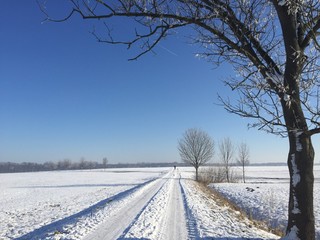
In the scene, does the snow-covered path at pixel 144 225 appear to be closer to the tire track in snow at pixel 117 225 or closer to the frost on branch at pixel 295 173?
the tire track in snow at pixel 117 225

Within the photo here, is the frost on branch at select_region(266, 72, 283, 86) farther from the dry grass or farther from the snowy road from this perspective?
the dry grass

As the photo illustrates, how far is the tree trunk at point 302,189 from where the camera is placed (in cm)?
600

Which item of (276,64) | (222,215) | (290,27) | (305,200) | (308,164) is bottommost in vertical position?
(222,215)

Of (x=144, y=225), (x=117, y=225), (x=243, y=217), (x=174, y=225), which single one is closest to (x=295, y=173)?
(x=174, y=225)

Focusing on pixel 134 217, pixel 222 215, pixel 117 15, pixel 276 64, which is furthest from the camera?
pixel 222 215

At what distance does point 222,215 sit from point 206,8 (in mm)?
9196

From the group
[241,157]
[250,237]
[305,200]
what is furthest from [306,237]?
[241,157]

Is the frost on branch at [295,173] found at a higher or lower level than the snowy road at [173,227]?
higher

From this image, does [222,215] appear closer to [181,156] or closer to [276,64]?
[276,64]

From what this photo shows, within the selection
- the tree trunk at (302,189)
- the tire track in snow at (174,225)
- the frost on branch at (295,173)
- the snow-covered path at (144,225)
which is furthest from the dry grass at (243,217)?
the frost on branch at (295,173)

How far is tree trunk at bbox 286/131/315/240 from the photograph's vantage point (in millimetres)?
6000

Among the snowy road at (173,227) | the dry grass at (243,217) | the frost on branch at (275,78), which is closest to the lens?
the frost on branch at (275,78)

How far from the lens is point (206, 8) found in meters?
5.98

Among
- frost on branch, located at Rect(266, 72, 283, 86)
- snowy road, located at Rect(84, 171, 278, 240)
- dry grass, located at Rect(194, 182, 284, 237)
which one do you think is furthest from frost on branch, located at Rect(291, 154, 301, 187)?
dry grass, located at Rect(194, 182, 284, 237)
